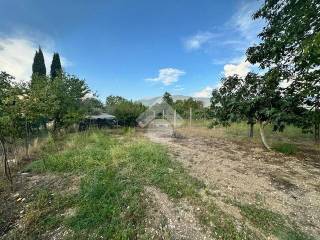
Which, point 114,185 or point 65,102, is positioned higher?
point 65,102

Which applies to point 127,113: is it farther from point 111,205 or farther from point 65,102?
point 111,205

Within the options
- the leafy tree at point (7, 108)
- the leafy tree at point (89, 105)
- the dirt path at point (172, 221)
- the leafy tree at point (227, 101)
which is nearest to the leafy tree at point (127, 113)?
the leafy tree at point (89, 105)

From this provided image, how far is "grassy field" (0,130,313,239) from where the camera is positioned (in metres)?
3.01

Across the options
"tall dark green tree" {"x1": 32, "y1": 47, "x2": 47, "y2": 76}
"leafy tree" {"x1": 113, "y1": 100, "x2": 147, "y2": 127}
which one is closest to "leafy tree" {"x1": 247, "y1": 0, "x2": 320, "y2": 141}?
"leafy tree" {"x1": 113, "y1": 100, "x2": 147, "y2": 127}

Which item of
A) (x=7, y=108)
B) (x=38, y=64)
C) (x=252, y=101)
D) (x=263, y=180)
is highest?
(x=38, y=64)

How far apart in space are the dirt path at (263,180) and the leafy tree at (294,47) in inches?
67.1

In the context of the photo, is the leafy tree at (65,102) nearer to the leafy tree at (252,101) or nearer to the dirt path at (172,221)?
the leafy tree at (252,101)

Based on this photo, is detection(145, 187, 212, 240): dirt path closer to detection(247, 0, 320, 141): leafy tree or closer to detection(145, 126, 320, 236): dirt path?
detection(145, 126, 320, 236): dirt path

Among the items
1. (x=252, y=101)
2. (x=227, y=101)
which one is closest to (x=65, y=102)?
(x=227, y=101)

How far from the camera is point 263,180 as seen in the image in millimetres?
4906

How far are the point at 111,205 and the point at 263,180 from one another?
11.0ft

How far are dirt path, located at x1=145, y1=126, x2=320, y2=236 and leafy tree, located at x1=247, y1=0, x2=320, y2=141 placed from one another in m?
1.70

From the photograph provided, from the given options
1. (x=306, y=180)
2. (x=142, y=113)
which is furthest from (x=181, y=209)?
(x=142, y=113)

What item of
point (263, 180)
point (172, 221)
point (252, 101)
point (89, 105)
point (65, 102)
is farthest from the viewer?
point (89, 105)
